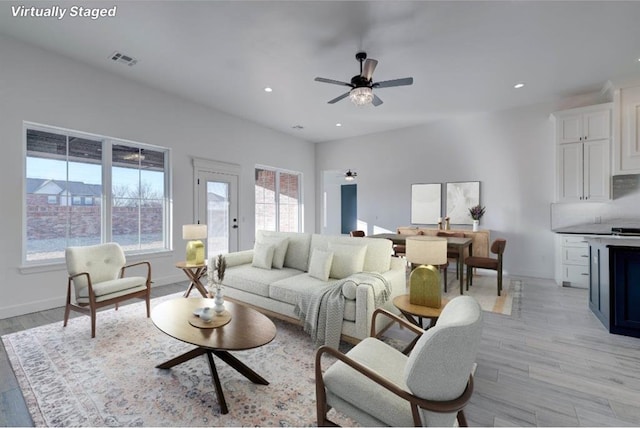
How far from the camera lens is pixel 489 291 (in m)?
4.36

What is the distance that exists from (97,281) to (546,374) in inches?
176

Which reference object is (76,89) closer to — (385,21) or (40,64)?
(40,64)

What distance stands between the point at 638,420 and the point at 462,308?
5.00ft

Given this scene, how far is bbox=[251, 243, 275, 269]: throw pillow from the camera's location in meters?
3.59

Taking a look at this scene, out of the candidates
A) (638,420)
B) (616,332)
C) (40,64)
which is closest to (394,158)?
(616,332)

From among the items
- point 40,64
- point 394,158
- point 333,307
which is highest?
point 40,64

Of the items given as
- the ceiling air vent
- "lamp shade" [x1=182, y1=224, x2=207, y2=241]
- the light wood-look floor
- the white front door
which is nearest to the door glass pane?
the white front door

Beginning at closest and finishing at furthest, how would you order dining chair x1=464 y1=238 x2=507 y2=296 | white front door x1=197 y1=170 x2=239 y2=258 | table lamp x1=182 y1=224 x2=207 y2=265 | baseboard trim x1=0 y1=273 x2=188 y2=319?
baseboard trim x1=0 y1=273 x2=188 y2=319 < table lamp x1=182 y1=224 x2=207 y2=265 < dining chair x1=464 y1=238 x2=507 y2=296 < white front door x1=197 y1=170 x2=239 y2=258

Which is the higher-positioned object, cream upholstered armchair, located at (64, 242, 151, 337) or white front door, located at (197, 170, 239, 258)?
white front door, located at (197, 170, 239, 258)

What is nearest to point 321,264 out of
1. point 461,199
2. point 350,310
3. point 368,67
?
point 350,310

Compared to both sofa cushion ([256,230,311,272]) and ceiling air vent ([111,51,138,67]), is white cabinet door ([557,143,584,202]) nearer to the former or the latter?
sofa cushion ([256,230,311,272])

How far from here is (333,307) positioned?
247 cm

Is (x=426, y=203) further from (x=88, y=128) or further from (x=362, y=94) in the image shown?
(x=88, y=128)

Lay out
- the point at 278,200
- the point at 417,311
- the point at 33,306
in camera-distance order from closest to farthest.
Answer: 1. the point at 417,311
2. the point at 33,306
3. the point at 278,200
